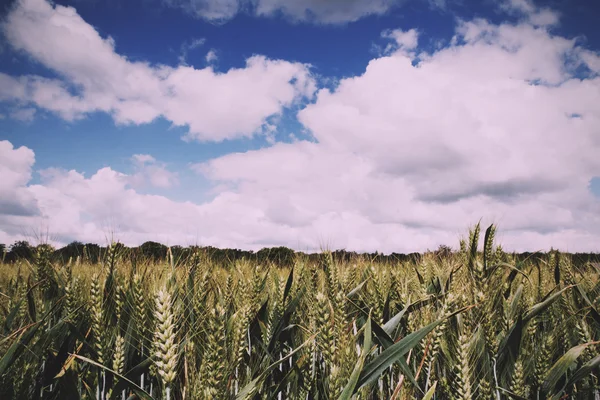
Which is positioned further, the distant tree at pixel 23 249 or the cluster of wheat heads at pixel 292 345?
the distant tree at pixel 23 249

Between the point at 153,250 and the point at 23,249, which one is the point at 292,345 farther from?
the point at 153,250

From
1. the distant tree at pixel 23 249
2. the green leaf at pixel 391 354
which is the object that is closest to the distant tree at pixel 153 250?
the distant tree at pixel 23 249

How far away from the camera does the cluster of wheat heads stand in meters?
1.50

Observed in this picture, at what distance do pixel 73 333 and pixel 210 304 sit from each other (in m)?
0.71

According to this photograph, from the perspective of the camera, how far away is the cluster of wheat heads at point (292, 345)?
1.50 meters

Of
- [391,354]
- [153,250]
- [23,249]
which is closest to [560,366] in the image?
[391,354]

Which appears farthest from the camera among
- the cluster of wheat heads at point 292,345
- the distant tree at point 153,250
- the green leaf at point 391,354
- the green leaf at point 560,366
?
the distant tree at point 153,250

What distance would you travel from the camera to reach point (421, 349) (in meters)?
2.01

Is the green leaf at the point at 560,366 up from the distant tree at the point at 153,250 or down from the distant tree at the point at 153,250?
down

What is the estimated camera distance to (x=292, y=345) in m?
2.49

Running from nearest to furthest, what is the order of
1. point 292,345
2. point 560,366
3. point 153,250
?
1. point 560,366
2. point 292,345
3. point 153,250

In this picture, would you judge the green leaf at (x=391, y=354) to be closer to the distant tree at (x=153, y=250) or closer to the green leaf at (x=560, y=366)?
the green leaf at (x=560, y=366)

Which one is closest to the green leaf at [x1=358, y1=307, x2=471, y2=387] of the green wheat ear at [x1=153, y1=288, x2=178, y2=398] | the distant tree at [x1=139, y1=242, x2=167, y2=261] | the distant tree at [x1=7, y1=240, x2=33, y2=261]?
the green wheat ear at [x1=153, y1=288, x2=178, y2=398]

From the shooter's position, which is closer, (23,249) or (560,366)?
(560,366)
